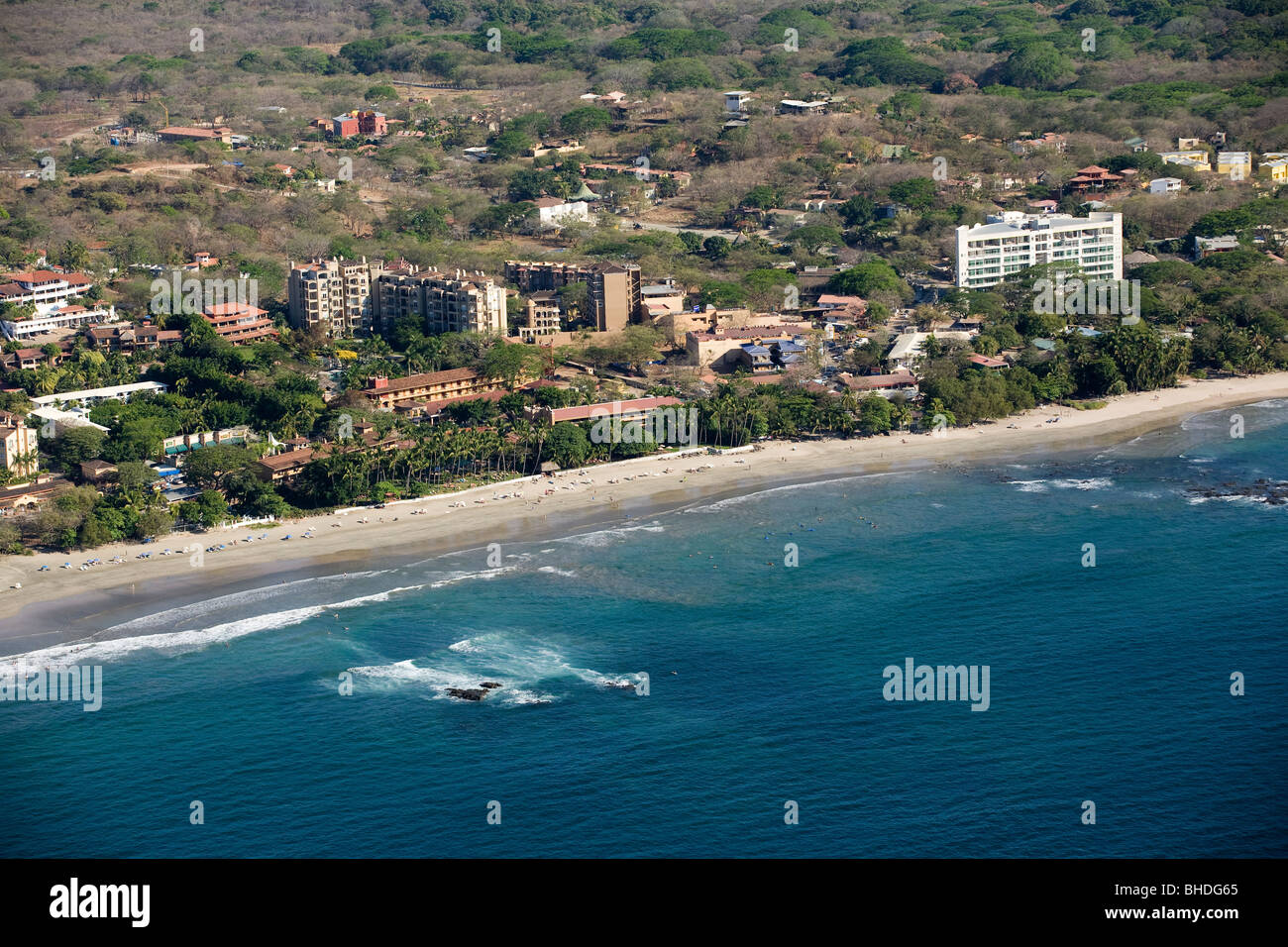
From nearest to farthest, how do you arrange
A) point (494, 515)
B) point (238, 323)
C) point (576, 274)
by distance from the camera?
point (494, 515) → point (238, 323) → point (576, 274)

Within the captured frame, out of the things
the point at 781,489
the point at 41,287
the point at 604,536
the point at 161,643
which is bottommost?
the point at 161,643

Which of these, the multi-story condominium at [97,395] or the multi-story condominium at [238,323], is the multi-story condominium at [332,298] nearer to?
the multi-story condominium at [238,323]

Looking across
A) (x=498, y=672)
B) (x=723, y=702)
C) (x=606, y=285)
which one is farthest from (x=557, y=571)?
(x=606, y=285)

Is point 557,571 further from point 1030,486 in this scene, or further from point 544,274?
point 544,274

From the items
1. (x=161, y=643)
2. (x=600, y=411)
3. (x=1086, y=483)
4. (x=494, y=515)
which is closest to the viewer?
(x=161, y=643)

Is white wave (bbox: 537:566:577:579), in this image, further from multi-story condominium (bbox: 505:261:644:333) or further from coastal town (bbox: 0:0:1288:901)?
multi-story condominium (bbox: 505:261:644:333)

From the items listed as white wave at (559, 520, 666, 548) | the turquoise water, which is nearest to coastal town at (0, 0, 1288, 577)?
white wave at (559, 520, 666, 548)

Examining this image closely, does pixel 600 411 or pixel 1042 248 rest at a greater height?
pixel 1042 248

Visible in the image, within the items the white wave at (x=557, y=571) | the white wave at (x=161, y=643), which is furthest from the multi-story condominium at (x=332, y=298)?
the white wave at (x=161, y=643)

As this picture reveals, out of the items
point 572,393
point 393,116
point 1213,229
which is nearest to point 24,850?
point 572,393
